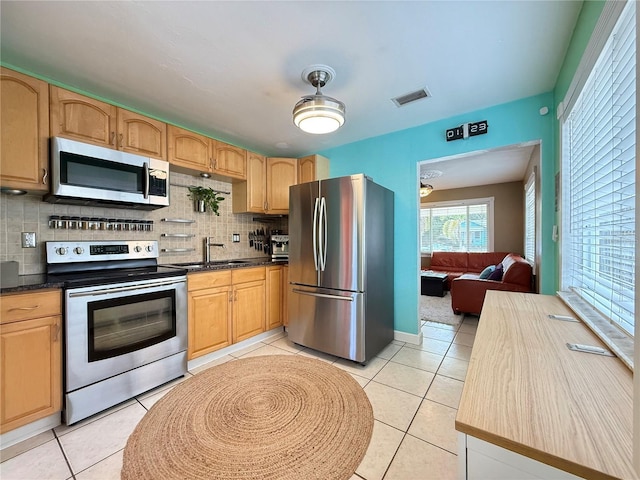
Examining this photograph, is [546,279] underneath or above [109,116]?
underneath

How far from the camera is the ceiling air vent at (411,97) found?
7.14 feet

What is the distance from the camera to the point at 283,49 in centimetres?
167

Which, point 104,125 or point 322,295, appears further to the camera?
point 322,295

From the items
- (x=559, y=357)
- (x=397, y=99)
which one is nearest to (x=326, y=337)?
(x=559, y=357)

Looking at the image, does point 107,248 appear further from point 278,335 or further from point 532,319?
point 532,319

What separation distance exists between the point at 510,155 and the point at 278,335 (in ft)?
13.9

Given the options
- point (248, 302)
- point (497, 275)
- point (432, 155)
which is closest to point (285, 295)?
point (248, 302)

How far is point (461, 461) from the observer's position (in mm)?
603

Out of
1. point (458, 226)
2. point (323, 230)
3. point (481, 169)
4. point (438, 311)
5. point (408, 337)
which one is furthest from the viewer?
point (458, 226)

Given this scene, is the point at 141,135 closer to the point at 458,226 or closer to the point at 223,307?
the point at 223,307

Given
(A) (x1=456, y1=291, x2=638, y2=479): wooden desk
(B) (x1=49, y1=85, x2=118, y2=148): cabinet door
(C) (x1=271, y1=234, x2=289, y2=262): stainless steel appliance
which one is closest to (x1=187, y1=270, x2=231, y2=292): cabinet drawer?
(C) (x1=271, y1=234, x2=289, y2=262): stainless steel appliance

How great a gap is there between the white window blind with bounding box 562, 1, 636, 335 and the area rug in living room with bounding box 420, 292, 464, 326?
2127 millimetres

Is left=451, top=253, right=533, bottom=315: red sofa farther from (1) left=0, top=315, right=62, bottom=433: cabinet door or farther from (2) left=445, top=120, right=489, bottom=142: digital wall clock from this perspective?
(1) left=0, top=315, right=62, bottom=433: cabinet door

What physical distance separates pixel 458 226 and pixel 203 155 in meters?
5.98
